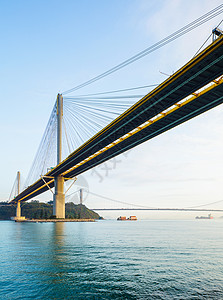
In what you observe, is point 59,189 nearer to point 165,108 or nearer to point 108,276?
point 165,108

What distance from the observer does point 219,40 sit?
804 inches

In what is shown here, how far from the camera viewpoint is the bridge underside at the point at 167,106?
23578 mm

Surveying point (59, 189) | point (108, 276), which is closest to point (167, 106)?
point (108, 276)

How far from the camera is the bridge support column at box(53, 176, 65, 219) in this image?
69.6 meters

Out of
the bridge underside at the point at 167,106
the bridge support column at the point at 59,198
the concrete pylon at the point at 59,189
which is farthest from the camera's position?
the bridge support column at the point at 59,198

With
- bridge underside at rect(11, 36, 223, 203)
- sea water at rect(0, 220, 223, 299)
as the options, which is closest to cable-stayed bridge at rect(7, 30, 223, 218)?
bridge underside at rect(11, 36, 223, 203)

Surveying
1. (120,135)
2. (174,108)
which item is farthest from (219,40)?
(120,135)

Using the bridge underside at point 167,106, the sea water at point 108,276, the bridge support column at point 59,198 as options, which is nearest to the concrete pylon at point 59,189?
the bridge support column at point 59,198

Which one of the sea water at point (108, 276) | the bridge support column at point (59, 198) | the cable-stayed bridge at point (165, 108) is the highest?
the cable-stayed bridge at point (165, 108)

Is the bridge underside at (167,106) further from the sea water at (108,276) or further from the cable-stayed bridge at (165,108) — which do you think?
the sea water at (108,276)

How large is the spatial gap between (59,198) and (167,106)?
46.0 m

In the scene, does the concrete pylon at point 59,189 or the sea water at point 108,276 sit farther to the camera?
the concrete pylon at point 59,189

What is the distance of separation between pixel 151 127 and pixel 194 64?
16.2 meters

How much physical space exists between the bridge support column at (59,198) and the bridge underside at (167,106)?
1725 cm
